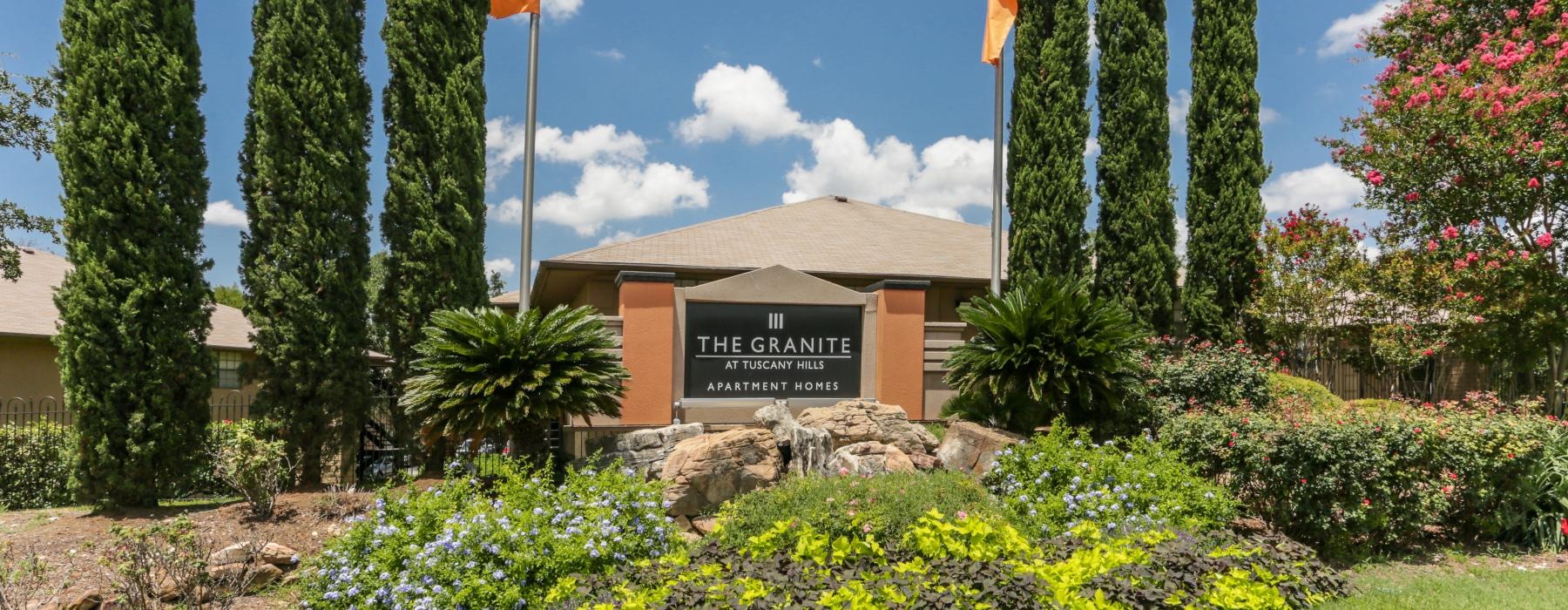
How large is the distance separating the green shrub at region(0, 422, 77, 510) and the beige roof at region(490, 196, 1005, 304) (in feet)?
22.9

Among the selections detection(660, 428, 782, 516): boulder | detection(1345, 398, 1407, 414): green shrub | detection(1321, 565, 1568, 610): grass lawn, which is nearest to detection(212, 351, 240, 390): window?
detection(660, 428, 782, 516): boulder

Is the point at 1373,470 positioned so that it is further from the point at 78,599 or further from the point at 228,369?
the point at 228,369

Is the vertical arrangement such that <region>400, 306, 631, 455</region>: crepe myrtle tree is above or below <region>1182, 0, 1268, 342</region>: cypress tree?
below

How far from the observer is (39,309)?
16109 millimetres

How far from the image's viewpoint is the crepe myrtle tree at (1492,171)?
10.4 m

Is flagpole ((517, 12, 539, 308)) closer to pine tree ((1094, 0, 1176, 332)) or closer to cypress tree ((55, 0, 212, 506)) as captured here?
cypress tree ((55, 0, 212, 506))

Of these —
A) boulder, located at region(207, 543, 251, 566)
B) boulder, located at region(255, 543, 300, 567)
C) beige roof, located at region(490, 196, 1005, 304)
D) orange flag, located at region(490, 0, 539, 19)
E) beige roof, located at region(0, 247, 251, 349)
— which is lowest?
boulder, located at region(255, 543, 300, 567)

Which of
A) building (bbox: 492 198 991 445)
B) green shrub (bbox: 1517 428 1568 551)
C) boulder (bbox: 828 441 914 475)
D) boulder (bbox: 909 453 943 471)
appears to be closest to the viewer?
green shrub (bbox: 1517 428 1568 551)

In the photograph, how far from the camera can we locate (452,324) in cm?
915

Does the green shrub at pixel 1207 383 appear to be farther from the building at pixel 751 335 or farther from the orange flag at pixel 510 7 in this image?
the orange flag at pixel 510 7

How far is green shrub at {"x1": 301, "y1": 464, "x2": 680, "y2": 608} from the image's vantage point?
5.30 meters

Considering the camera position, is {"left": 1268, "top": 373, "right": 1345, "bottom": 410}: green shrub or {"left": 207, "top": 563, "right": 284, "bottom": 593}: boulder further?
{"left": 1268, "top": 373, "right": 1345, "bottom": 410}: green shrub

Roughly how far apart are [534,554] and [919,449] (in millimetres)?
5482

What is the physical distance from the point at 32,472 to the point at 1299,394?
1728 centimetres
